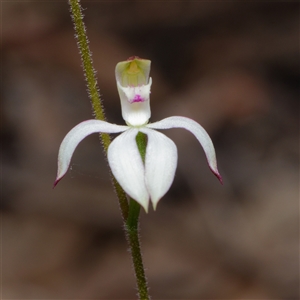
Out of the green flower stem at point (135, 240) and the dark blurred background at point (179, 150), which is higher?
the dark blurred background at point (179, 150)

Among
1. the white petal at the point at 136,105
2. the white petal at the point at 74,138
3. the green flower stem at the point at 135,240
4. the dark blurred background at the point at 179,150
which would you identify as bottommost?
the green flower stem at the point at 135,240

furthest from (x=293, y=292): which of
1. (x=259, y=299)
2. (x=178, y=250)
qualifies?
(x=178, y=250)

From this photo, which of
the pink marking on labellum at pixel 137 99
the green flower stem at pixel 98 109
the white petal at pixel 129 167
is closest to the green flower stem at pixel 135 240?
the green flower stem at pixel 98 109

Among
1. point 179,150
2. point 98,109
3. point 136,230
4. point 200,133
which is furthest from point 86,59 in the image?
point 179,150

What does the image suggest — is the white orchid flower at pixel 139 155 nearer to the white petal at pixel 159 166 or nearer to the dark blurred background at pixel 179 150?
the white petal at pixel 159 166

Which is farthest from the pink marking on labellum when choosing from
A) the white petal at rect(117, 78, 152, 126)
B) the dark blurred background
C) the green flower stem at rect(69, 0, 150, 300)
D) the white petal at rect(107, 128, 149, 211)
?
the dark blurred background

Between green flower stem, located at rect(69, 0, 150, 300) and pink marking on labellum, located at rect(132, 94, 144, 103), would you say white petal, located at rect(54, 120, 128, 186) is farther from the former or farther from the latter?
pink marking on labellum, located at rect(132, 94, 144, 103)
